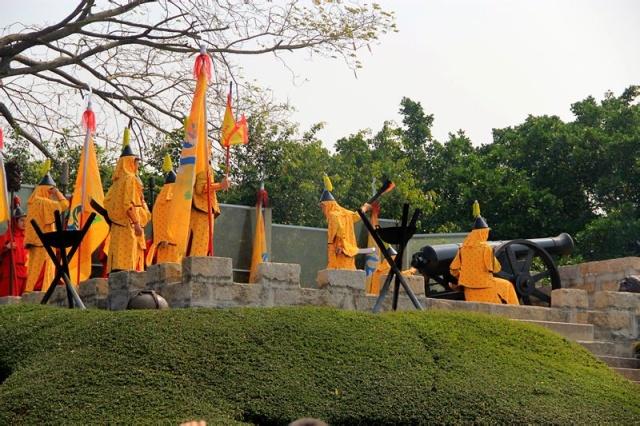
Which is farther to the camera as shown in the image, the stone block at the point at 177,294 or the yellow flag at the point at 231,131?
the yellow flag at the point at 231,131

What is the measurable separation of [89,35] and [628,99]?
1757 cm

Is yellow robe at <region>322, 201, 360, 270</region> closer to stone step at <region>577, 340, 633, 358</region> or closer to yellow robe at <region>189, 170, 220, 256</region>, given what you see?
yellow robe at <region>189, 170, 220, 256</region>

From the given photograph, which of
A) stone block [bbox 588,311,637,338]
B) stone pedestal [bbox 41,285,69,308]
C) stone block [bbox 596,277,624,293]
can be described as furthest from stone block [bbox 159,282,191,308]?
stone block [bbox 596,277,624,293]

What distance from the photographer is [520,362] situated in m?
13.9

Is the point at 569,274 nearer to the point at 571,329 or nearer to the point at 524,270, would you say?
the point at 524,270

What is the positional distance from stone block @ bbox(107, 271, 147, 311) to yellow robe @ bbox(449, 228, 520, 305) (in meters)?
5.63

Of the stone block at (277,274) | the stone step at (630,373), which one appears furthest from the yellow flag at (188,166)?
the stone step at (630,373)

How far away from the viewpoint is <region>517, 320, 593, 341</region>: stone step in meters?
17.2

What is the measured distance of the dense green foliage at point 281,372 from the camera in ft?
38.3

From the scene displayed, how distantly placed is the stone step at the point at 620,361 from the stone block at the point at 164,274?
5.71 m

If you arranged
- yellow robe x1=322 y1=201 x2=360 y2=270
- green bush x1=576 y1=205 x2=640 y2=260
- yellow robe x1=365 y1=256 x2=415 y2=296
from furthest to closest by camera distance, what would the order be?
1. green bush x1=576 y1=205 x2=640 y2=260
2. yellow robe x1=365 y1=256 x2=415 y2=296
3. yellow robe x1=322 y1=201 x2=360 y2=270

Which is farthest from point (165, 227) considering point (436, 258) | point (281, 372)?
point (436, 258)

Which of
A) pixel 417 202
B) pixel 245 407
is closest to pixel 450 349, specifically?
pixel 245 407

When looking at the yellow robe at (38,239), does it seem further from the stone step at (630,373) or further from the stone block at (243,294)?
the stone step at (630,373)
